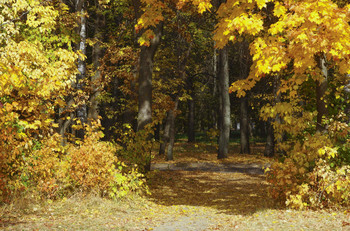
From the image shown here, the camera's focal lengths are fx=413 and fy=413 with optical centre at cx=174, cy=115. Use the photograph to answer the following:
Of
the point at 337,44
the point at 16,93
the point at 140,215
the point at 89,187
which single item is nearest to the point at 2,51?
the point at 16,93

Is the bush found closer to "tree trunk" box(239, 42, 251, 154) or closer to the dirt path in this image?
the dirt path

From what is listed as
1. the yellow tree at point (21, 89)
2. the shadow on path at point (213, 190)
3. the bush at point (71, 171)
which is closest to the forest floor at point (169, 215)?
the shadow on path at point (213, 190)

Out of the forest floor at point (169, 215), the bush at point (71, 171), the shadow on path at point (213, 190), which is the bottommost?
the shadow on path at point (213, 190)

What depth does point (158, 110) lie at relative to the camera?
23.6 meters

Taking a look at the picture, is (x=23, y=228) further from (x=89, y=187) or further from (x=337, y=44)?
(x=337, y=44)

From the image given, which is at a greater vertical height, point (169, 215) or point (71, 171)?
point (71, 171)

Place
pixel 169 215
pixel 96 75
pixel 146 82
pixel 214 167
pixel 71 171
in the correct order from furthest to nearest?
1. pixel 96 75
2. pixel 214 167
3. pixel 146 82
4. pixel 71 171
5. pixel 169 215

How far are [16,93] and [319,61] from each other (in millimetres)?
7883

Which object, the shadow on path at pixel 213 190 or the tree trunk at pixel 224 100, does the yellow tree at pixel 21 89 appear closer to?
the shadow on path at pixel 213 190

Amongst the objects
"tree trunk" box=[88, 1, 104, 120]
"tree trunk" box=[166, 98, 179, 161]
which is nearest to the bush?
"tree trunk" box=[88, 1, 104, 120]

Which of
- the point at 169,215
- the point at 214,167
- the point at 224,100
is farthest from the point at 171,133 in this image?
the point at 169,215

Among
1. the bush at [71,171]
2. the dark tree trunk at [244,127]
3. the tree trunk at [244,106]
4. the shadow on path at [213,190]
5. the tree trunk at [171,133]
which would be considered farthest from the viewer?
the dark tree trunk at [244,127]

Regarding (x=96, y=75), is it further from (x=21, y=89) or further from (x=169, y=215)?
(x=169, y=215)

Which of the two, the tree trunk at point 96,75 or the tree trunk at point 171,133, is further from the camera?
the tree trunk at point 171,133
